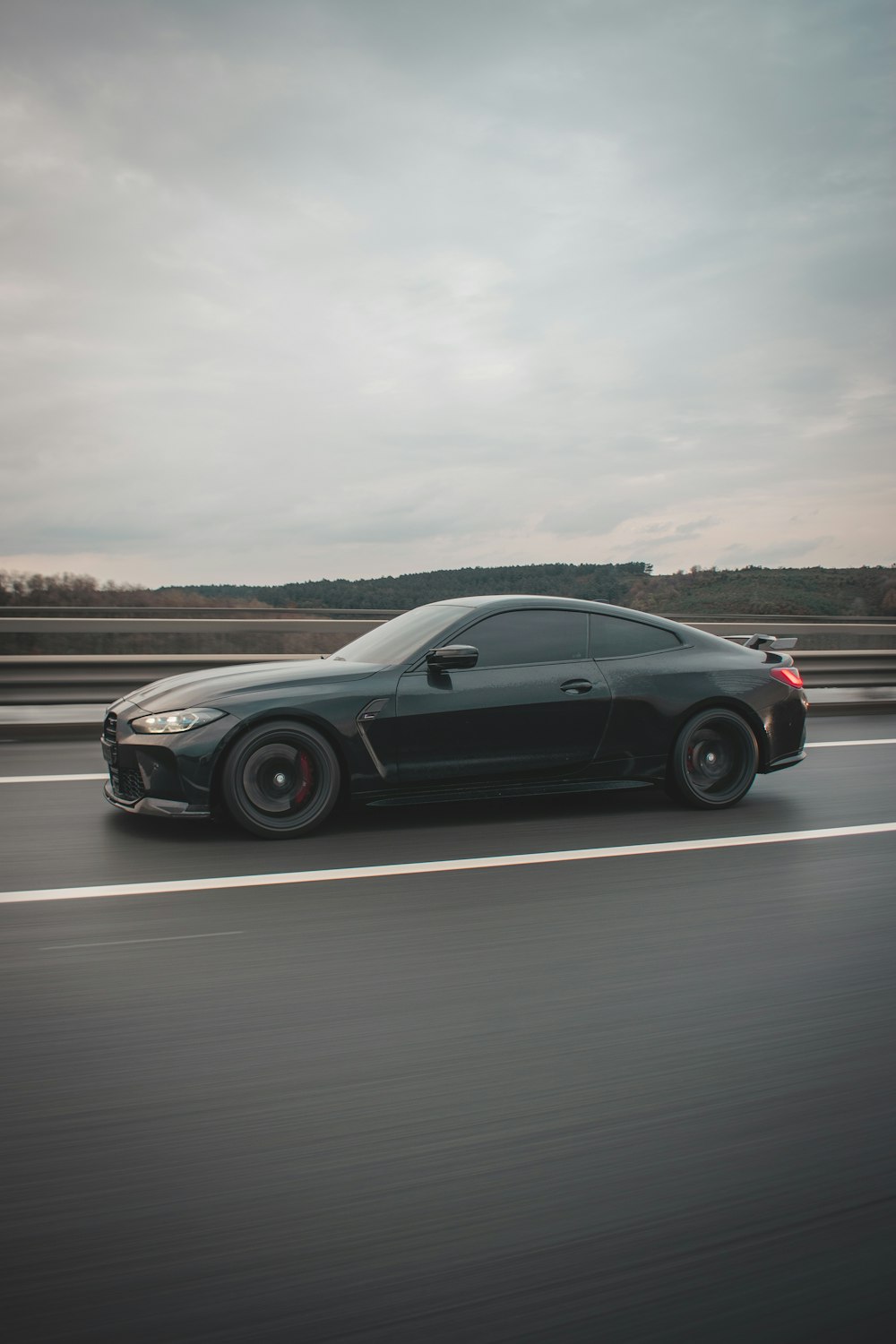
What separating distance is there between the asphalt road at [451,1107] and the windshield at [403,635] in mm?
1651

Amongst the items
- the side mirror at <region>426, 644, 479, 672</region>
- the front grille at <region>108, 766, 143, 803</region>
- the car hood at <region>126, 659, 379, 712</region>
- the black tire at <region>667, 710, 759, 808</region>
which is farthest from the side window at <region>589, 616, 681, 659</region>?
the front grille at <region>108, 766, 143, 803</region>

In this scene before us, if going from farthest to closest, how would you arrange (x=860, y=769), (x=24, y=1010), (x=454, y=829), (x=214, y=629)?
(x=214, y=629)
(x=860, y=769)
(x=454, y=829)
(x=24, y=1010)

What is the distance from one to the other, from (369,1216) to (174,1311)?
1.48 ft

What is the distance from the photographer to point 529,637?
6.54m

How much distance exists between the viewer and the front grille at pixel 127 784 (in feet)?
19.1

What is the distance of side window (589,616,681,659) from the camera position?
22.0ft

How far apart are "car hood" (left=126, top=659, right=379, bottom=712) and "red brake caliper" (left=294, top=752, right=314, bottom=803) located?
1.22ft

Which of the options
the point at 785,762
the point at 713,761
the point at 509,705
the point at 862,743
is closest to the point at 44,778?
the point at 509,705

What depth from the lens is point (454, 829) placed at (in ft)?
20.3

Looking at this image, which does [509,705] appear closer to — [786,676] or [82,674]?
[786,676]

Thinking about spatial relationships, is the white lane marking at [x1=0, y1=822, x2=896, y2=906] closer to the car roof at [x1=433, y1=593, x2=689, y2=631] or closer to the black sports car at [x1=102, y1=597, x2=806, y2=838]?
the black sports car at [x1=102, y1=597, x2=806, y2=838]

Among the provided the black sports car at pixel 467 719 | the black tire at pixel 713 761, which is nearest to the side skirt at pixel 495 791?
the black sports car at pixel 467 719

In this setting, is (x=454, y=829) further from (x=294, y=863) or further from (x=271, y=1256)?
(x=271, y=1256)

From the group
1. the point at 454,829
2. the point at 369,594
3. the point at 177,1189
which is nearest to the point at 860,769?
the point at 454,829
